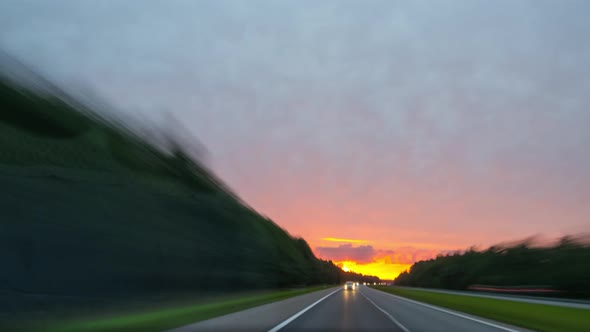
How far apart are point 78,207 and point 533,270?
7945cm

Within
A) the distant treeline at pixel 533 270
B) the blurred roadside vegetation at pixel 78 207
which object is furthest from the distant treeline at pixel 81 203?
the distant treeline at pixel 533 270

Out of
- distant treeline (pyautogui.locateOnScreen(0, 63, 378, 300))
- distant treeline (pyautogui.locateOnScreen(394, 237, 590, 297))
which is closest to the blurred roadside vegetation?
distant treeline (pyautogui.locateOnScreen(0, 63, 378, 300))

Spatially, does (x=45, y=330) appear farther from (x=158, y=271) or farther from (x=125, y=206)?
(x=158, y=271)

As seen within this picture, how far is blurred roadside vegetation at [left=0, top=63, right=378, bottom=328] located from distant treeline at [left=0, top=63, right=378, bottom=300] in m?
0.03

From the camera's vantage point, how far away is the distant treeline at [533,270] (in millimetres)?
64688

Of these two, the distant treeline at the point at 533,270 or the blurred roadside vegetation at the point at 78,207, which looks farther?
the distant treeline at the point at 533,270

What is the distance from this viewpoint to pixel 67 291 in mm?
15711

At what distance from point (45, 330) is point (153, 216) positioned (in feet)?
44.0

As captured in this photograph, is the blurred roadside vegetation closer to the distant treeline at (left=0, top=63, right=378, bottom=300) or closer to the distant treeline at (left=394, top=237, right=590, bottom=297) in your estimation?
the distant treeline at (left=0, top=63, right=378, bottom=300)

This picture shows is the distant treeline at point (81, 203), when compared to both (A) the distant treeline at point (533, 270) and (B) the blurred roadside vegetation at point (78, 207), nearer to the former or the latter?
(B) the blurred roadside vegetation at point (78, 207)

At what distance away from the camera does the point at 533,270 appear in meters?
84.2

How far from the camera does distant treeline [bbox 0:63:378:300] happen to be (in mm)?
14586

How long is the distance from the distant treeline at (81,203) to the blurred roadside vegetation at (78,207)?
3 cm

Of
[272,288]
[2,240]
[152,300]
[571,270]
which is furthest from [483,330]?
[571,270]
